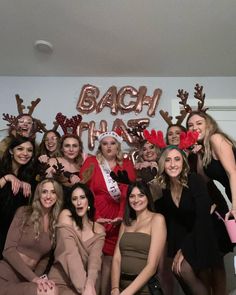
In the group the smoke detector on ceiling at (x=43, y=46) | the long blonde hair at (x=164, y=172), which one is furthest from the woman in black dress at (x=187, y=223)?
the smoke detector on ceiling at (x=43, y=46)

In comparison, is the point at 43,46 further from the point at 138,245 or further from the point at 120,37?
the point at 138,245

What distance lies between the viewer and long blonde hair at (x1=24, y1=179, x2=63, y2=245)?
73.1 inches

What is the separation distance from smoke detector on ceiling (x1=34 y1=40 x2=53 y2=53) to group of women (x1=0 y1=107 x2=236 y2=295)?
0.86m

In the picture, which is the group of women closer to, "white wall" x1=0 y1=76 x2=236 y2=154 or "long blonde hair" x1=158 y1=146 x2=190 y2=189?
"long blonde hair" x1=158 y1=146 x2=190 y2=189

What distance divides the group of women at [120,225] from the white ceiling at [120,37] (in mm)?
807

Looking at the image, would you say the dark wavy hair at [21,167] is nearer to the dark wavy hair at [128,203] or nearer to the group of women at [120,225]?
the group of women at [120,225]

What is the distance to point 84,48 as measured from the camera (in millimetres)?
2705

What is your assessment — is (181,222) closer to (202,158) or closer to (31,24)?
(202,158)

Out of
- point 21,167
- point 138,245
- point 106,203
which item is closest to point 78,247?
point 138,245

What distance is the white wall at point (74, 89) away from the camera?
3.02 metres

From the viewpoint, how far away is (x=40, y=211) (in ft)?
6.24

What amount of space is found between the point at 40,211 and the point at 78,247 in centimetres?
30

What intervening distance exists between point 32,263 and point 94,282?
0.36 m

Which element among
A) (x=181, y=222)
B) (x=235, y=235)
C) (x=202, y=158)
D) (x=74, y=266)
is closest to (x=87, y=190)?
(x=74, y=266)
